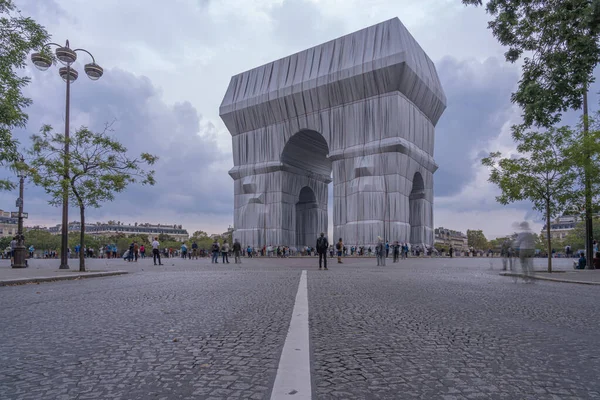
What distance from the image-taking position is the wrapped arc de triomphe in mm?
45812

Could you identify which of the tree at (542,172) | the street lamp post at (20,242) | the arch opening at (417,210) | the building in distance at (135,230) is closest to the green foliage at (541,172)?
the tree at (542,172)

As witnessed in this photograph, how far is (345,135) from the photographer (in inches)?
1946

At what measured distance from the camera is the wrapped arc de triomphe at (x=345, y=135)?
45812mm

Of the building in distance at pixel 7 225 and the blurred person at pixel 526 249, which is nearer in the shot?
→ the blurred person at pixel 526 249

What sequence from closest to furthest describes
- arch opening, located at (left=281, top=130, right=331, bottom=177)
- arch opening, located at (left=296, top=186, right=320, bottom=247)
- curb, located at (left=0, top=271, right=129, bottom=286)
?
1. curb, located at (left=0, top=271, right=129, bottom=286)
2. arch opening, located at (left=281, top=130, right=331, bottom=177)
3. arch opening, located at (left=296, top=186, right=320, bottom=247)

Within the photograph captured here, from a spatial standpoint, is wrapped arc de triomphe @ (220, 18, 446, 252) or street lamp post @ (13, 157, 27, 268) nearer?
street lamp post @ (13, 157, 27, 268)

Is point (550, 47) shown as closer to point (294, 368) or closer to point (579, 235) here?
point (294, 368)

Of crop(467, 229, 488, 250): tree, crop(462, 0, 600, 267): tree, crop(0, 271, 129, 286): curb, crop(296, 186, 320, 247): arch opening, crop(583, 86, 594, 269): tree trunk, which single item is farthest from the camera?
crop(467, 229, 488, 250): tree

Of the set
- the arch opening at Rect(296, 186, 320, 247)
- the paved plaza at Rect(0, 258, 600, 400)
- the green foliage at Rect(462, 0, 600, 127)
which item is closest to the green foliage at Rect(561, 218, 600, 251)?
the arch opening at Rect(296, 186, 320, 247)

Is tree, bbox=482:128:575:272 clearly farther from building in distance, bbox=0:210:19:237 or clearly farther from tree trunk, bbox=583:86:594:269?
building in distance, bbox=0:210:19:237

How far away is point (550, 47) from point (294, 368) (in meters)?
9.28

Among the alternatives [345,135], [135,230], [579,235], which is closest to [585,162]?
[345,135]

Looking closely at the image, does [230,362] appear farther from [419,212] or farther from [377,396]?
[419,212]

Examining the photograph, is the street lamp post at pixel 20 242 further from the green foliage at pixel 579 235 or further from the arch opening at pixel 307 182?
the green foliage at pixel 579 235
